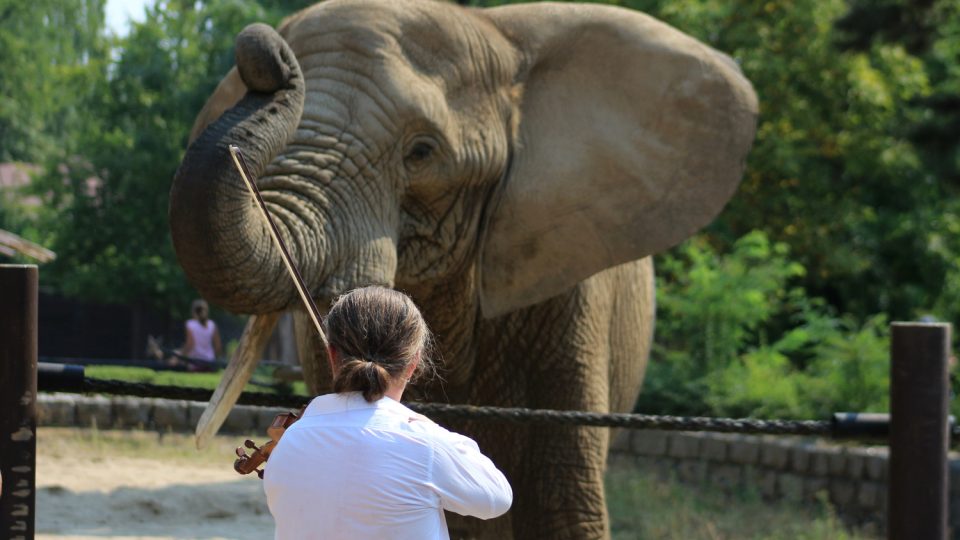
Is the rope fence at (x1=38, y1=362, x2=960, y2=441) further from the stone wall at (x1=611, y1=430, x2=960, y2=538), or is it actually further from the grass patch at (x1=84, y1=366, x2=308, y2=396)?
the grass patch at (x1=84, y1=366, x2=308, y2=396)

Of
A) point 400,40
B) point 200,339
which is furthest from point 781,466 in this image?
point 200,339

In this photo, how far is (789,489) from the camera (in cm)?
934

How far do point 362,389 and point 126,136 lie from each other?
2181 centimetres

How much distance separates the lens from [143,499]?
8711 millimetres

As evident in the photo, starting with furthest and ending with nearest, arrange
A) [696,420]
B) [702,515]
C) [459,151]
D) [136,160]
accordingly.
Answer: [136,160], [702,515], [459,151], [696,420]

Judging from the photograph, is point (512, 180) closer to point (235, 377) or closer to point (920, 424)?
point (235, 377)

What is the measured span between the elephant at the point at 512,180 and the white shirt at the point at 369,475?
6.04ft

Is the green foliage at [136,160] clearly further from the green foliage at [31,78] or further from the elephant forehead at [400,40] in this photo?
the elephant forehead at [400,40]

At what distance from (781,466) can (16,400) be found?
6.90 meters

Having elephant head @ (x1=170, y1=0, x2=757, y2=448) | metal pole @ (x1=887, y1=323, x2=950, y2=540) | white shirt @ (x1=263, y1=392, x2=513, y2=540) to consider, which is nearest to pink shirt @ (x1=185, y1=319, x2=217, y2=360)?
elephant head @ (x1=170, y1=0, x2=757, y2=448)

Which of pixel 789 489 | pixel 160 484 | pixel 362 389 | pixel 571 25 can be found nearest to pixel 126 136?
pixel 160 484

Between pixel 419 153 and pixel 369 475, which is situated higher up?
pixel 419 153

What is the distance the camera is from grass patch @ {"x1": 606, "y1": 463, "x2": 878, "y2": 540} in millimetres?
8086

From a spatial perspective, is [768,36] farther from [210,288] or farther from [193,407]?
[210,288]
